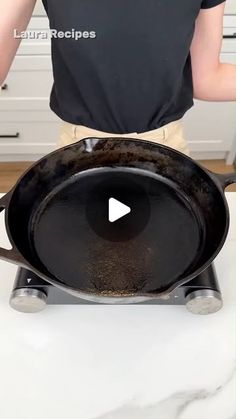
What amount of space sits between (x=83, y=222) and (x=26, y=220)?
0.07m

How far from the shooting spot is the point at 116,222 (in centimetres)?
61

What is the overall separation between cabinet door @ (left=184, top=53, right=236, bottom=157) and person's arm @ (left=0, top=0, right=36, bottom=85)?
35.6 inches

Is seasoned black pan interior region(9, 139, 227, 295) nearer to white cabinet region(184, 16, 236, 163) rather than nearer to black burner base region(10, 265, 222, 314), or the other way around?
black burner base region(10, 265, 222, 314)

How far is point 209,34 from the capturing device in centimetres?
83

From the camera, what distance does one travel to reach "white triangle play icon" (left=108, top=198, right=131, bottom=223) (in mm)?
614

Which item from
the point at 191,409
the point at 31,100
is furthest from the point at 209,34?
the point at 31,100

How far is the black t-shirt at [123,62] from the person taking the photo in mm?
756

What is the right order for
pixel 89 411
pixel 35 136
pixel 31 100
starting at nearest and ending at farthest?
pixel 89 411 → pixel 31 100 → pixel 35 136

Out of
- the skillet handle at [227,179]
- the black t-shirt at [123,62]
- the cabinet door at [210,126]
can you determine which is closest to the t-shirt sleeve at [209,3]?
the black t-shirt at [123,62]

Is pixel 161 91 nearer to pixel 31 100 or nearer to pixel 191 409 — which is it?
pixel 191 409

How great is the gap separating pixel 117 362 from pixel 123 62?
45 centimetres

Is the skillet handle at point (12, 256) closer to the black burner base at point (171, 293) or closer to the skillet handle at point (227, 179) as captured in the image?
the black burner base at point (171, 293)

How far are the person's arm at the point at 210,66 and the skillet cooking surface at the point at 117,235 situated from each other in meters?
0.30

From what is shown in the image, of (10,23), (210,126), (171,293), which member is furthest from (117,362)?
(210,126)
